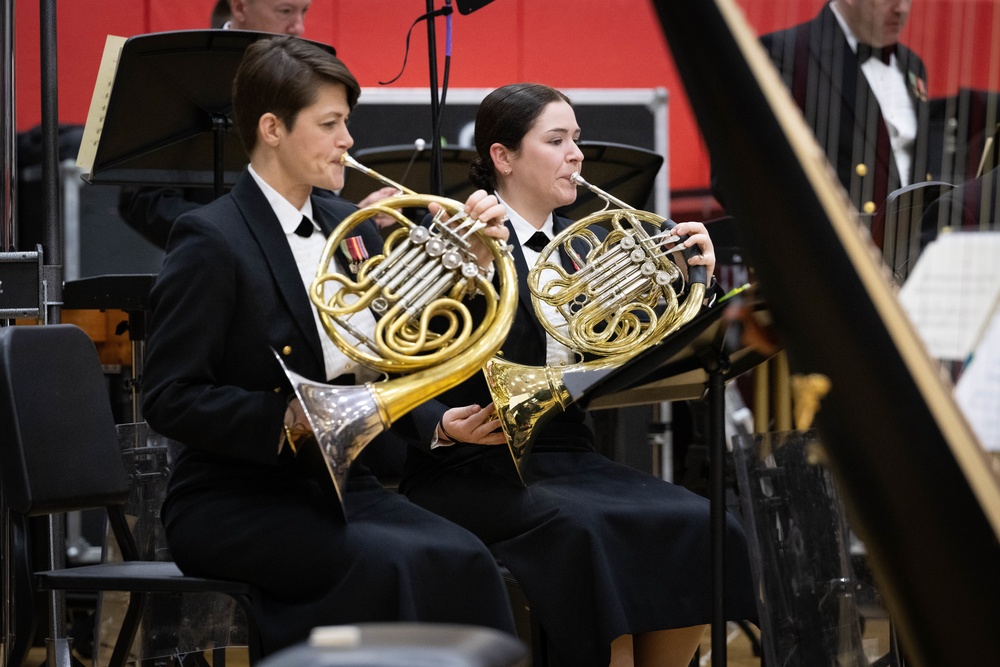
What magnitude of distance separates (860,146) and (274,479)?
5.09 ft

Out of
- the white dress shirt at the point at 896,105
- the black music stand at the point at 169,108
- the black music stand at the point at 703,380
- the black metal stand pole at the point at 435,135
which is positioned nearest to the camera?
the black music stand at the point at 703,380

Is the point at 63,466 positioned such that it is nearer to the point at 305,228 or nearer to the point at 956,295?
the point at 305,228

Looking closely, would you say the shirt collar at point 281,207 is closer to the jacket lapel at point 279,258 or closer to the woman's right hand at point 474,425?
the jacket lapel at point 279,258

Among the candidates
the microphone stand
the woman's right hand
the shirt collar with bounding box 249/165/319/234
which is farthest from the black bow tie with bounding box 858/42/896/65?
the shirt collar with bounding box 249/165/319/234

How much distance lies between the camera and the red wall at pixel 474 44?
439cm

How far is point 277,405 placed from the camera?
1814 mm

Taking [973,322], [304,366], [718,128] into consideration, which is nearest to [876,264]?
[973,322]

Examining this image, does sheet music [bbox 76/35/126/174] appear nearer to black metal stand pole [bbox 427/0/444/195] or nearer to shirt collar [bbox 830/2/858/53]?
black metal stand pole [bbox 427/0/444/195]

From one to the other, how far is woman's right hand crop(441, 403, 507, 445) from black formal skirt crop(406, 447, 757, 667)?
0.18m

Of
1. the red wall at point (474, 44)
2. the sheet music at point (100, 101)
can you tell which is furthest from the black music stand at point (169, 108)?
the red wall at point (474, 44)

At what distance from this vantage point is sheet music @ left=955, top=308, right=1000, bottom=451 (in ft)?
3.60

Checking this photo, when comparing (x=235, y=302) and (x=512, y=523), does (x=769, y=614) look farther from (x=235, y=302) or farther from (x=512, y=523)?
(x=235, y=302)

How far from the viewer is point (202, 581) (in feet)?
5.90

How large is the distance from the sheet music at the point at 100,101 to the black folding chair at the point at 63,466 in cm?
70
